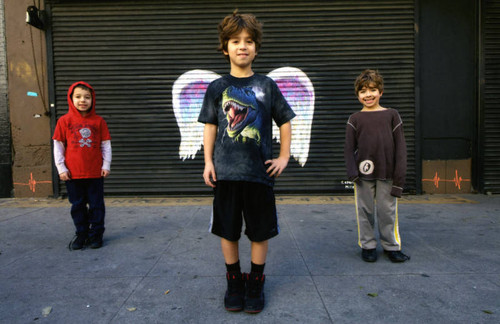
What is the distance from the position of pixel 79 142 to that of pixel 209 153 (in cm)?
198

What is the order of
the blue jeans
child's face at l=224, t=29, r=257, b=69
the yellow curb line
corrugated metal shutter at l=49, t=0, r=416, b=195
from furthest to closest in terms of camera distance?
corrugated metal shutter at l=49, t=0, r=416, b=195, the yellow curb line, the blue jeans, child's face at l=224, t=29, r=257, b=69

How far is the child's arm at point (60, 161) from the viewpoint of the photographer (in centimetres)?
328

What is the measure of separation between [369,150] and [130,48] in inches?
204

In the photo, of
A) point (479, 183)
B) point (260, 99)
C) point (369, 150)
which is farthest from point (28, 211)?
point (479, 183)

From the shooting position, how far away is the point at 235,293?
2113mm

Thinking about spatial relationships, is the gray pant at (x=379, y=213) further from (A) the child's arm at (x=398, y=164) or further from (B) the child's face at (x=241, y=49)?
(B) the child's face at (x=241, y=49)

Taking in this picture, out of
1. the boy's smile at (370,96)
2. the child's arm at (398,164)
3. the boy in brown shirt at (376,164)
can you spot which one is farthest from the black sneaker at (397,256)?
the boy's smile at (370,96)

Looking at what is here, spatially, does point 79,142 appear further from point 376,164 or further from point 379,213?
point 379,213

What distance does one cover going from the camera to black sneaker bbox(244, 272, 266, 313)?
80.0 inches

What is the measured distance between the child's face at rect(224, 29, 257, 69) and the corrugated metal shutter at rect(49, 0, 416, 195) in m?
4.18

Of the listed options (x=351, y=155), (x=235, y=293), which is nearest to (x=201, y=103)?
(x=351, y=155)

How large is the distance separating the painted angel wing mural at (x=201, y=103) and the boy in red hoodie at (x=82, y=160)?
271 centimetres

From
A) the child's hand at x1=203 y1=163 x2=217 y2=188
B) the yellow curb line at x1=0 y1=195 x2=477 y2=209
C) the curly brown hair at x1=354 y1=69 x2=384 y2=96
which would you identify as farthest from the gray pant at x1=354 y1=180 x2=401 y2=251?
the yellow curb line at x1=0 y1=195 x2=477 y2=209

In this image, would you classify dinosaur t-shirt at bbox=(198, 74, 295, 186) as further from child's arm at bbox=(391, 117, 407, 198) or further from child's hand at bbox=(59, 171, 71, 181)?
child's hand at bbox=(59, 171, 71, 181)
